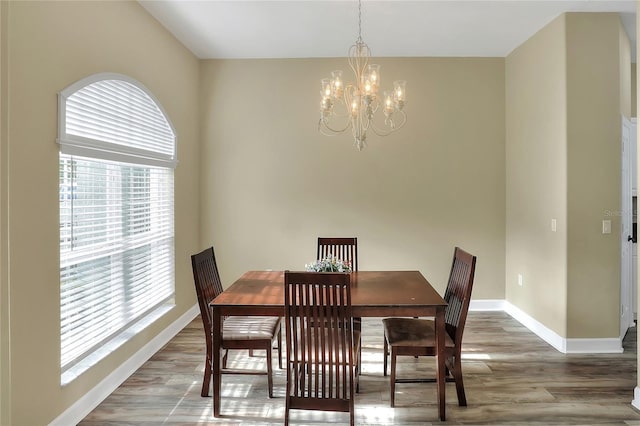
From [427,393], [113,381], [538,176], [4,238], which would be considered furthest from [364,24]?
[113,381]

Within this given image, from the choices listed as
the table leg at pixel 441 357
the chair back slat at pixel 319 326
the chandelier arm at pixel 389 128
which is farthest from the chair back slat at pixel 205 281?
the chandelier arm at pixel 389 128

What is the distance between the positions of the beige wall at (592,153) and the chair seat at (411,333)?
62.9 inches

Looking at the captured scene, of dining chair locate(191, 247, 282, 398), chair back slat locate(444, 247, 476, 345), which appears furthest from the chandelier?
dining chair locate(191, 247, 282, 398)

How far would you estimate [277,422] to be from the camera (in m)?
2.63

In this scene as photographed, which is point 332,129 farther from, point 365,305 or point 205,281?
point 365,305

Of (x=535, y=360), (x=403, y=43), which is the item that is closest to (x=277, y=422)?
(x=535, y=360)

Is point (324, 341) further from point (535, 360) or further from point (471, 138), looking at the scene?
point (471, 138)

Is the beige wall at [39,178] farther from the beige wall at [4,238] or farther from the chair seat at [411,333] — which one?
the chair seat at [411,333]

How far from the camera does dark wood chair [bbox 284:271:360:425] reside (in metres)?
2.33

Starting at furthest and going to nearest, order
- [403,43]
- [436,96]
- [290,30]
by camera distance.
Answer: [436,96] < [403,43] < [290,30]

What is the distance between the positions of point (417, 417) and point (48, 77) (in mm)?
2922

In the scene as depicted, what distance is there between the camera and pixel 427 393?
9.75 feet

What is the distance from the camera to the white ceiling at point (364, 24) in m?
3.53

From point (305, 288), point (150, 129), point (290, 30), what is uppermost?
point (290, 30)
